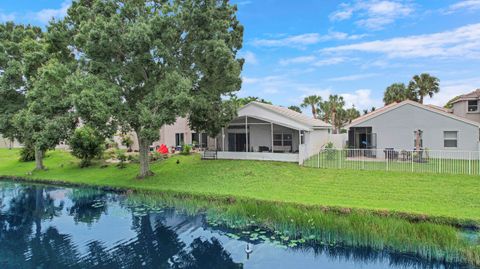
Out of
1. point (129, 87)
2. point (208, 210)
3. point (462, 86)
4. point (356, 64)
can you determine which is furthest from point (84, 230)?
point (462, 86)

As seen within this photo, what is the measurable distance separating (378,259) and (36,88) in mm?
21210

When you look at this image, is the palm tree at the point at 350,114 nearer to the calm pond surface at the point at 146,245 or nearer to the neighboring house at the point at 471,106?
the neighboring house at the point at 471,106

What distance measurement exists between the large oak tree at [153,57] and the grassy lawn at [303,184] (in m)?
2.95

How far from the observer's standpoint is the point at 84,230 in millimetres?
12242

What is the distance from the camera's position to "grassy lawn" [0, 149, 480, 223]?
39.3ft

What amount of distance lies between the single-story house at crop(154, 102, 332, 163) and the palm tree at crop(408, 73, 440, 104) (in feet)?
57.6

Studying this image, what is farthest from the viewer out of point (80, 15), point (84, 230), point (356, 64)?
point (356, 64)

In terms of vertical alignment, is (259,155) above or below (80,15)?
below

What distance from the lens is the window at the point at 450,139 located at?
2089 centimetres

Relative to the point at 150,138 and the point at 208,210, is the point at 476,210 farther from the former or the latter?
the point at 150,138

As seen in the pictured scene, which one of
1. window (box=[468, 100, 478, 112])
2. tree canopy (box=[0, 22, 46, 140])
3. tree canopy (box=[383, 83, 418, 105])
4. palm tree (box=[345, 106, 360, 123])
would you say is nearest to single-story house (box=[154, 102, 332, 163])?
window (box=[468, 100, 478, 112])

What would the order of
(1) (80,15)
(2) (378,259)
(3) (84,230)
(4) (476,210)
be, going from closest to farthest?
(2) (378,259), (4) (476,210), (3) (84,230), (1) (80,15)

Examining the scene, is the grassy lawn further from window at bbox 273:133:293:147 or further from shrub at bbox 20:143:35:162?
window at bbox 273:133:293:147

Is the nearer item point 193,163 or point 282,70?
point 193,163
